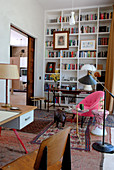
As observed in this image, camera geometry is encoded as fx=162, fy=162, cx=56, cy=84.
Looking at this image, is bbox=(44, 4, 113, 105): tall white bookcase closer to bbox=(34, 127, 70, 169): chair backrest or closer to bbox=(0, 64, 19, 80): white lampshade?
bbox=(0, 64, 19, 80): white lampshade

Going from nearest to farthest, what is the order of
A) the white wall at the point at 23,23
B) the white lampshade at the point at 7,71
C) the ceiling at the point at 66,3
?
the white lampshade at the point at 7,71, the white wall at the point at 23,23, the ceiling at the point at 66,3

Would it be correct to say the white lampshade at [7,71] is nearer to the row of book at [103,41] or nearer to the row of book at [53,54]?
the row of book at [53,54]

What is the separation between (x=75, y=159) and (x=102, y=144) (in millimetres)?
609

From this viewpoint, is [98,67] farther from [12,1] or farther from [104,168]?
[104,168]

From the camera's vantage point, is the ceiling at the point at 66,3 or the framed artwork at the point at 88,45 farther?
the framed artwork at the point at 88,45

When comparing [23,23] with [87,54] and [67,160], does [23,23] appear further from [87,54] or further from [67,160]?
[67,160]

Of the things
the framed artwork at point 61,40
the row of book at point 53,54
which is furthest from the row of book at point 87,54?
the row of book at point 53,54

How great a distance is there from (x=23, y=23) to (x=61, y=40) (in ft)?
5.56

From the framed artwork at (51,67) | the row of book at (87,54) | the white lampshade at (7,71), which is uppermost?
the row of book at (87,54)

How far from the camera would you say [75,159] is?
7.41ft

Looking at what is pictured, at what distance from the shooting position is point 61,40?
5.85 meters

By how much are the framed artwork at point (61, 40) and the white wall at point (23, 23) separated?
52 centimetres

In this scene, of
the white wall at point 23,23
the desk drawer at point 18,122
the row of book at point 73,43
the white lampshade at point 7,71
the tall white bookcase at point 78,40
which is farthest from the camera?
the row of book at point 73,43

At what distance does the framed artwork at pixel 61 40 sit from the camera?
228 inches
